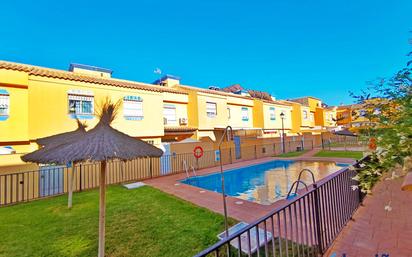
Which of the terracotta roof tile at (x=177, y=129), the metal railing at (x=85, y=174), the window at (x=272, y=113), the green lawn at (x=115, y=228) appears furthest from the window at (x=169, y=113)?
the window at (x=272, y=113)

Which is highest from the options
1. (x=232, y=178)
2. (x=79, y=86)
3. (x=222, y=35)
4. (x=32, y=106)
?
(x=222, y=35)

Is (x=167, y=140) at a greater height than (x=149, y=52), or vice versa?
(x=149, y=52)

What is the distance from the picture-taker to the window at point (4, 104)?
12.2 metres

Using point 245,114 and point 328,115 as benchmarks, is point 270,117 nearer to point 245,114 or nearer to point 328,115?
point 245,114

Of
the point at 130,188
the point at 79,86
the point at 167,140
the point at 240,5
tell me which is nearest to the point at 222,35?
the point at 240,5

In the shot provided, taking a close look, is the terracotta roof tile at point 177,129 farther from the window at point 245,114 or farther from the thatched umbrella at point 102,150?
the thatched umbrella at point 102,150

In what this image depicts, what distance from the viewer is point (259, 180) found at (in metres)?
14.3

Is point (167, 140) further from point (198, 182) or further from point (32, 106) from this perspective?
point (32, 106)

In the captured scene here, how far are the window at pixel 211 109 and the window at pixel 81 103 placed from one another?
12.5 meters

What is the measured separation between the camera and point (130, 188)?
11.1 meters

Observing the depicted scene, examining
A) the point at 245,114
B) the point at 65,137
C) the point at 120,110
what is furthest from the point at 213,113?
the point at 65,137

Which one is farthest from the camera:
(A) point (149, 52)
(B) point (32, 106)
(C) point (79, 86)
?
(A) point (149, 52)

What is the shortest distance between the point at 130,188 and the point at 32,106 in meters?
8.88

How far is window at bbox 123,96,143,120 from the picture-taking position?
57.6ft
